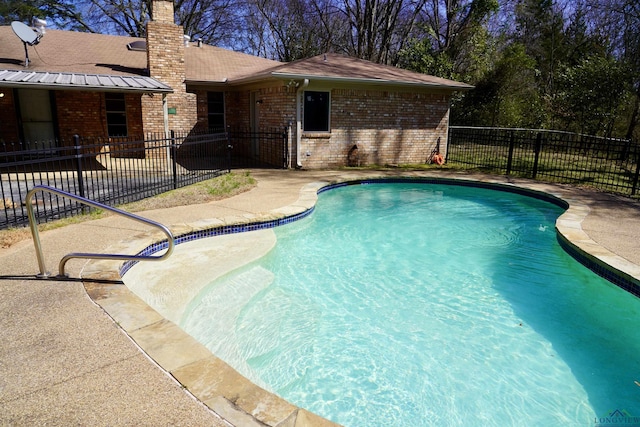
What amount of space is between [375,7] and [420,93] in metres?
15.2

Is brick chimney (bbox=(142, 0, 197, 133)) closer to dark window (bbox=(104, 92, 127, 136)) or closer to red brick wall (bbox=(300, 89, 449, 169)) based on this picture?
dark window (bbox=(104, 92, 127, 136))

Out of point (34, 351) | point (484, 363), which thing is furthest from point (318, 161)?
point (34, 351)

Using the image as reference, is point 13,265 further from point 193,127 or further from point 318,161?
point 193,127

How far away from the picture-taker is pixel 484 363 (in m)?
3.90

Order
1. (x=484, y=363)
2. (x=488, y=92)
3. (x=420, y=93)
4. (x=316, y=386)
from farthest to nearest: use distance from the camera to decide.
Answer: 1. (x=488, y=92)
2. (x=420, y=93)
3. (x=484, y=363)
4. (x=316, y=386)

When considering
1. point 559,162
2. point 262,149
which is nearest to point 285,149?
point 262,149

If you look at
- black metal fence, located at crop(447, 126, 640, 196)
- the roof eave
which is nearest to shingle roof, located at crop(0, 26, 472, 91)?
the roof eave

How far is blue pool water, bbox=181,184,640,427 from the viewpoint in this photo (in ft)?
11.2

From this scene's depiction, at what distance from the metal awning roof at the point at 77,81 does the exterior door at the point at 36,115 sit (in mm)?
1291

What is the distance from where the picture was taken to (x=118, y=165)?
12094 mm

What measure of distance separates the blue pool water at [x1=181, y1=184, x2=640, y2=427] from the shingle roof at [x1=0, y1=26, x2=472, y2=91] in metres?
6.87

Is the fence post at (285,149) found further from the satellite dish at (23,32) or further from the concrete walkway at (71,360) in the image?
the concrete walkway at (71,360)

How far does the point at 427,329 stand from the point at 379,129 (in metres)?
10.1

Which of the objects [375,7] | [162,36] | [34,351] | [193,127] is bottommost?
[34,351]
